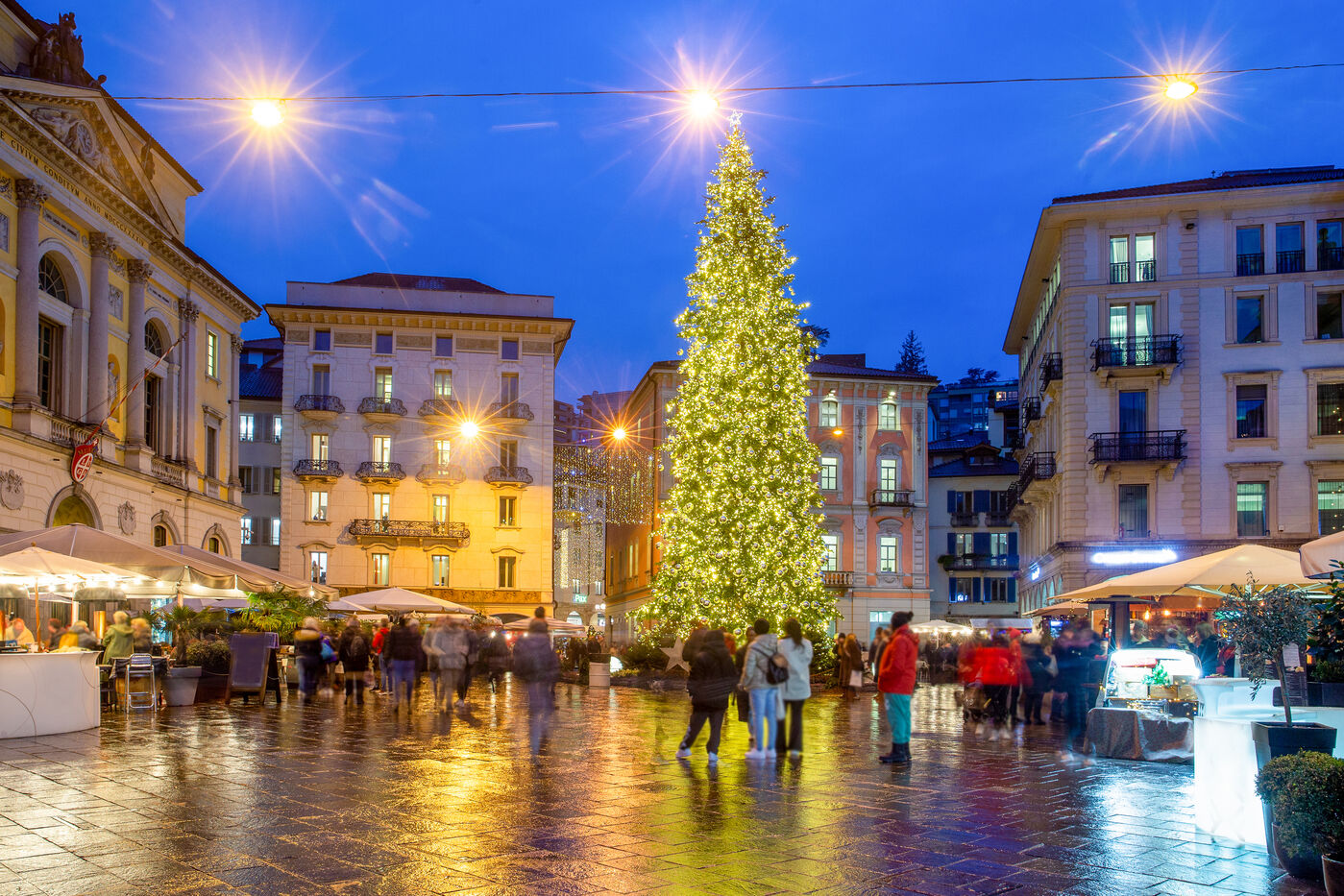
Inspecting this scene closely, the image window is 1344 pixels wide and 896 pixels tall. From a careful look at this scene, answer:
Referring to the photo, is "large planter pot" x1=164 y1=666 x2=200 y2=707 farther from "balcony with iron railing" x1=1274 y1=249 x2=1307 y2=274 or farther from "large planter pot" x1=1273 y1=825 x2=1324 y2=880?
"balcony with iron railing" x1=1274 y1=249 x2=1307 y2=274

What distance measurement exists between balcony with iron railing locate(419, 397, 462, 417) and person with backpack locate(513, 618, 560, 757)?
38222 millimetres

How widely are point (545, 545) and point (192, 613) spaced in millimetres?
28054

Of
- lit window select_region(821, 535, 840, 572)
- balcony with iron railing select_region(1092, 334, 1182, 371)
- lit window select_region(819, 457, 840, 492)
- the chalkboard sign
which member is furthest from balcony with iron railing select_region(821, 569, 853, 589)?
the chalkboard sign

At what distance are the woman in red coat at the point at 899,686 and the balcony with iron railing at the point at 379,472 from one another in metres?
39.4

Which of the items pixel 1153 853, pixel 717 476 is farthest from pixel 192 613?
pixel 1153 853

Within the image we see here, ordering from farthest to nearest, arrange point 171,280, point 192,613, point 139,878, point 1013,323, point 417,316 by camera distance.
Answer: point 1013,323 → point 417,316 → point 171,280 → point 192,613 → point 139,878

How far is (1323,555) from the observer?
1037 cm

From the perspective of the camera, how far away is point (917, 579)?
169 feet

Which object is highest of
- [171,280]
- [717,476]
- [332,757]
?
[171,280]

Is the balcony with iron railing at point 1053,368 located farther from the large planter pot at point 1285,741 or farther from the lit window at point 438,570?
the large planter pot at point 1285,741

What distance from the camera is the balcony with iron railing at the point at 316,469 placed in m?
48.8

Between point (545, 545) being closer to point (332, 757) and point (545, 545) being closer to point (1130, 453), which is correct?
point (1130, 453)

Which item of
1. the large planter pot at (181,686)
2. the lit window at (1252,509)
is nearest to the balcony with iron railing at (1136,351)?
the lit window at (1252,509)

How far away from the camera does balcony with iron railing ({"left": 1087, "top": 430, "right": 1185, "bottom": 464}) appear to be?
35.8 meters
